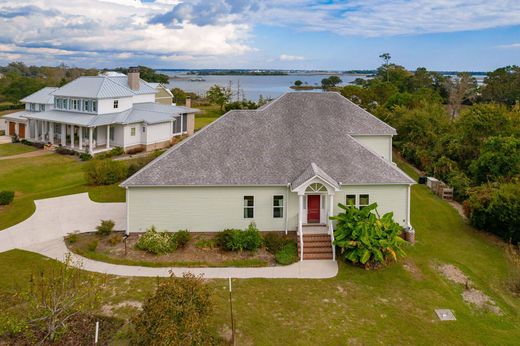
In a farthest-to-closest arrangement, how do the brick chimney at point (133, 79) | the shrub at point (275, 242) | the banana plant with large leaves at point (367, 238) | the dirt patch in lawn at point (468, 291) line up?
the brick chimney at point (133, 79) < the shrub at point (275, 242) < the banana plant with large leaves at point (367, 238) < the dirt patch in lawn at point (468, 291)

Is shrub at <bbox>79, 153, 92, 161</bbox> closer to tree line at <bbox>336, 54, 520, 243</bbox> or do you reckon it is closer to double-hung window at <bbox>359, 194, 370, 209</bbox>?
double-hung window at <bbox>359, 194, 370, 209</bbox>

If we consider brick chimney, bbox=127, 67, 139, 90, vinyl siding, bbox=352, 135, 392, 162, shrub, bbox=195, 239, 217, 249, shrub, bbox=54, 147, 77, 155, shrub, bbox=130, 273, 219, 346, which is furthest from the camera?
brick chimney, bbox=127, 67, 139, 90

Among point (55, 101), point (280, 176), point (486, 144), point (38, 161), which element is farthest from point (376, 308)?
point (55, 101)

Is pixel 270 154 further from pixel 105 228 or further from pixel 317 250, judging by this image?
pixel 105 228

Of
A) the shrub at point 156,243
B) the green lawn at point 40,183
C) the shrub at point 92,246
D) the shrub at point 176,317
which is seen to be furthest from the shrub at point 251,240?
the green lawn at point 40,183

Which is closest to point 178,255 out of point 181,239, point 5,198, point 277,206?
point 181,239

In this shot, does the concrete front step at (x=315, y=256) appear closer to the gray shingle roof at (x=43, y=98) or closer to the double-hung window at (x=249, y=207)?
the double-hung window at (x=249, y=207)

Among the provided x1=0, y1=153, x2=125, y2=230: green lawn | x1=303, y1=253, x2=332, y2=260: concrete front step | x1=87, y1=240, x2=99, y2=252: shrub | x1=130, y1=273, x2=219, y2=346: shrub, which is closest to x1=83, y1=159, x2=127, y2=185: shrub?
x1=0, y1=153, x2=125, y2=230: green lawn

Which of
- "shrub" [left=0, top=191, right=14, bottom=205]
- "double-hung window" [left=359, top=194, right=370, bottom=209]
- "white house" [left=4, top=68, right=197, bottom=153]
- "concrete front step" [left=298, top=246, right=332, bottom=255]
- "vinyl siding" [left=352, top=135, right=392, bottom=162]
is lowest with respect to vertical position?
"concrete front step" [left=298, top=246, right=332, bottom=255]
